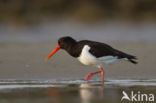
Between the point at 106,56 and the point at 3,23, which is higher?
the point at 3,23

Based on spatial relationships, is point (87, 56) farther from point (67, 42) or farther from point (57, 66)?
point (57, 66)

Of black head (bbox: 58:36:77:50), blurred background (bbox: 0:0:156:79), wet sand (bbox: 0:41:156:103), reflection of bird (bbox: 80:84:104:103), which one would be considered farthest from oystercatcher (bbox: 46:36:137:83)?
blurred background (bbox: 0:0:156:79)

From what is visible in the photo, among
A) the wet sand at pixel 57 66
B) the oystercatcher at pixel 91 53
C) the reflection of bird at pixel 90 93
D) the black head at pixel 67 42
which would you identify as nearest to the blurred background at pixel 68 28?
the wet sand at pixel 57 66

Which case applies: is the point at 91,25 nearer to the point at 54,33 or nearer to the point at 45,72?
the point at 54,33

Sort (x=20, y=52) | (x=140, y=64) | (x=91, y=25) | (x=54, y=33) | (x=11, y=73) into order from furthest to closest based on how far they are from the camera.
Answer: (x=91, y=25) → (x=54, y=33) → (x=20, y=52) → (x=140, y=64) → (x=11, y=73)

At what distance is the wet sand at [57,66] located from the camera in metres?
11.3

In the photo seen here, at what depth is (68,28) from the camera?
72.2ft

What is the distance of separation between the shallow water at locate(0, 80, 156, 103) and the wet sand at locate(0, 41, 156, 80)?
768 mm

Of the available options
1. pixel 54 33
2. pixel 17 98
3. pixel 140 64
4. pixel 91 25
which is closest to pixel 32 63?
pixel 140 64

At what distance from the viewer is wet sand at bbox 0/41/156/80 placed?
1129 cm

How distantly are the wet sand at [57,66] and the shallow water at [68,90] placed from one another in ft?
2.52

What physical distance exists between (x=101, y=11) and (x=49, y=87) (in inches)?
572

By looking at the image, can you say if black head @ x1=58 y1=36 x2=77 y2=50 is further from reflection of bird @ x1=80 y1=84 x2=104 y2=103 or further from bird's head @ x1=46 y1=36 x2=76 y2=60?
reflection of bird @ x1=80 y1=84 x2=104 y2=103

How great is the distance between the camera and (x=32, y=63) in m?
13.0
